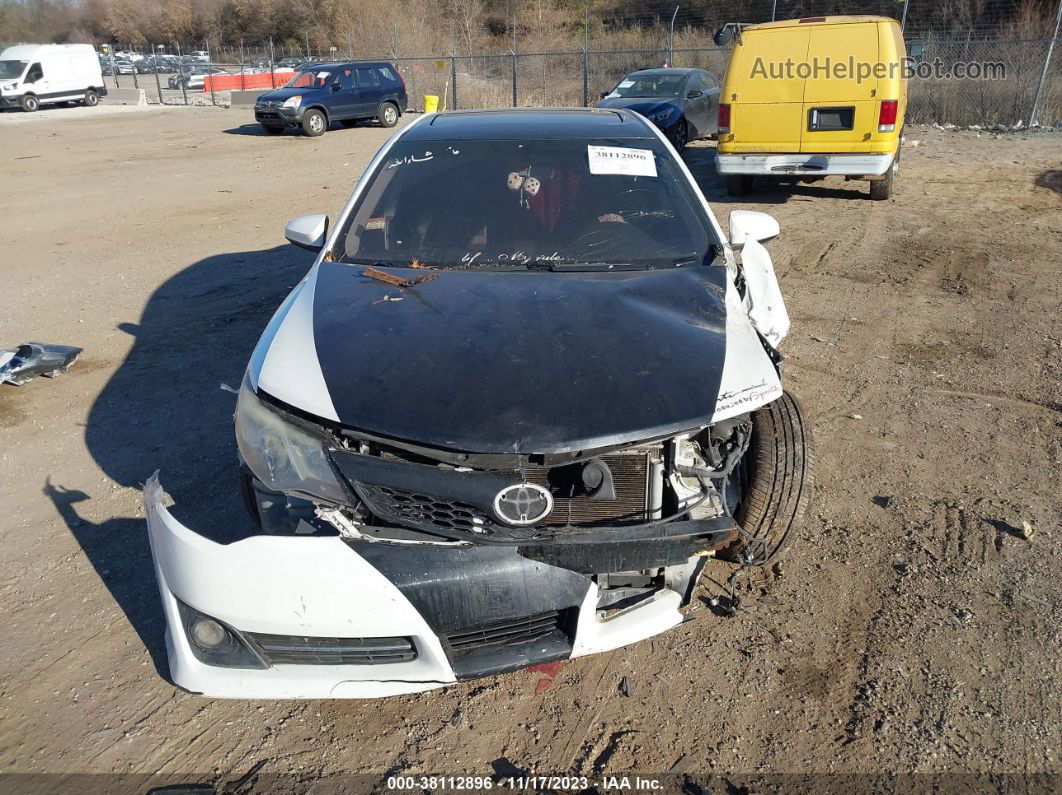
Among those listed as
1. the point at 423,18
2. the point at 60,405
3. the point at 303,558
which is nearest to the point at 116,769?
the point at 303,558

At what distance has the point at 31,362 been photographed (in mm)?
5125

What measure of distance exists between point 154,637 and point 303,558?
3.60ft

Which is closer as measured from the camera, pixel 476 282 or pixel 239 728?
pixel 239 728

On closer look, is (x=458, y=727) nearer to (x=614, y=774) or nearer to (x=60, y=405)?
(x=614, y=774)

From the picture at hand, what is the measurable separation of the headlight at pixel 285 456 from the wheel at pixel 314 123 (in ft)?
60.4

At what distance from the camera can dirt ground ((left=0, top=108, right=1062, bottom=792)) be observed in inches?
95.2

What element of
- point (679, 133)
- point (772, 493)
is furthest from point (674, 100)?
point (772, 493)

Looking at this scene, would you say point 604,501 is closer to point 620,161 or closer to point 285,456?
point 285,456

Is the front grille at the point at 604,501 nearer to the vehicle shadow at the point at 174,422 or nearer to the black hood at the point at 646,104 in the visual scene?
the vehicle shadow at the point at 174,422

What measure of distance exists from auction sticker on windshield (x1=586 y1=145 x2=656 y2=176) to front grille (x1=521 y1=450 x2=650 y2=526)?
1.88m

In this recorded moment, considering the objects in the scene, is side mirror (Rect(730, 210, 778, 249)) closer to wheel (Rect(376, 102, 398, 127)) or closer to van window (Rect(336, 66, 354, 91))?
van window (Rect(336, 66, 354, 91))

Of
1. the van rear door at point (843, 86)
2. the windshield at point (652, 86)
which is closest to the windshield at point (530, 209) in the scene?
the van rear door at point (843, 86)

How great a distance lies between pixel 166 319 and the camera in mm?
6320

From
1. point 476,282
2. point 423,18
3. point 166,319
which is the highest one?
point 423,18
